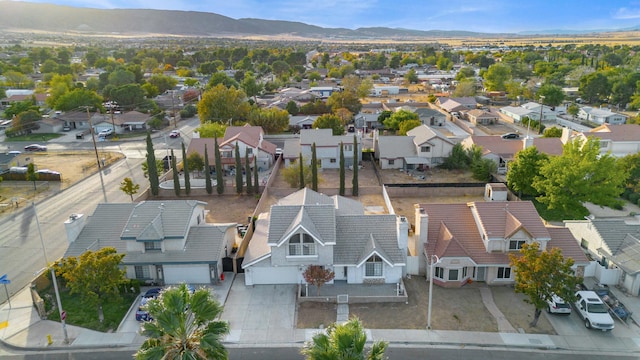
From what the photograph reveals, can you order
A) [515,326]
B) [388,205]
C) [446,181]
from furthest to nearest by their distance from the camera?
[446,181]
[388,205]
[515,326]

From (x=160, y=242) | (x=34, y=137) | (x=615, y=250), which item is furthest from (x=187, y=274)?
(x=34, y=137)

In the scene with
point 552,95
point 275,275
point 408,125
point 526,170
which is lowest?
point 275,275

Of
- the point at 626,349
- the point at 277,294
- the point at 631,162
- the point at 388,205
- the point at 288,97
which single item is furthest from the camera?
the point at 288,97

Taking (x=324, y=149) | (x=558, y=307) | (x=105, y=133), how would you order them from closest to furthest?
(x=558, y=307) → (x=324, y=149) → (x=105, y=133)

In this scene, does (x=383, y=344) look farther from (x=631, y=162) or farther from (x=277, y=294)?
(x=631, y=162)

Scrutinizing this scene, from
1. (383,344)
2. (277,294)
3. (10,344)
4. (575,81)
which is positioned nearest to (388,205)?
(277,294)

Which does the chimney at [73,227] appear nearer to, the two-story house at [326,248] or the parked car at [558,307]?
the two-story house at [326,248]

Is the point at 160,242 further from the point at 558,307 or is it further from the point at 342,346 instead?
the point at 558,307

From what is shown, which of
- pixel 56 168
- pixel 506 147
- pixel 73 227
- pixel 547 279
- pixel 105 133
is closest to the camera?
pixel 547 279
